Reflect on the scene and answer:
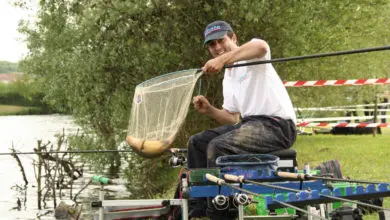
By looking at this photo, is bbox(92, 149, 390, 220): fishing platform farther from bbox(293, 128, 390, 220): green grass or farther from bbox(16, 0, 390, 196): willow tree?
bbox(16, 0, 390, 196): willow tree

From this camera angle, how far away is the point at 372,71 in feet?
75.6

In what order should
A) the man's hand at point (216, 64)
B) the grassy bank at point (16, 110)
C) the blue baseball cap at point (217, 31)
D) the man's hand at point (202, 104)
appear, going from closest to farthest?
the man's hand at point (216, 64) < the blue baseball cap at point (217, 31) < the man's hand at point (202, 104) < the grassy bank at point (16, 110)

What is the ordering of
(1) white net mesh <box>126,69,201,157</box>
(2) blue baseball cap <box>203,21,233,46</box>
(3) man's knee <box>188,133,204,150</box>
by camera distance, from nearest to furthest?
(1) white net mesh <box>126,69,201,157</box>
(2) blue baseball cap <box>203,21,233,46</box>
(3) man's knee <box>188,133,204,150</box>

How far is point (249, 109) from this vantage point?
16.0ft

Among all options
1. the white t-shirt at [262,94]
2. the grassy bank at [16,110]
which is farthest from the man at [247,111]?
the grassy bank at [16,110]

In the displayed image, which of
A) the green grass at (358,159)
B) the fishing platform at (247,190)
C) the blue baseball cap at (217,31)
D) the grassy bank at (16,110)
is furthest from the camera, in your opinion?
the grassy bank at (16,110)

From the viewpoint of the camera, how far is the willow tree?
Answer: 43.2 feet

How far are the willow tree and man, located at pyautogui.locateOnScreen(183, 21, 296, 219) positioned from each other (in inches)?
301

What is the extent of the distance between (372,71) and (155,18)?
12075mm

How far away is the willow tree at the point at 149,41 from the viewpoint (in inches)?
519

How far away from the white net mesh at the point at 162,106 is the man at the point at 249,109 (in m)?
0.24

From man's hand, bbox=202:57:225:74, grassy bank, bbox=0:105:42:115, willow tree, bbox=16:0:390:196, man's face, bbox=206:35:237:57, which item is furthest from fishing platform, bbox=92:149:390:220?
grassy bank, bbox=0:105:42:115

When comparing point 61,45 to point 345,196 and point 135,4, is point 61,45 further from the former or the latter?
point 345,196

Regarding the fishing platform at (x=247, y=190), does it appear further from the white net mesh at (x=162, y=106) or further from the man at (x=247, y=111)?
the white net mesh at (x=162, y=106)
